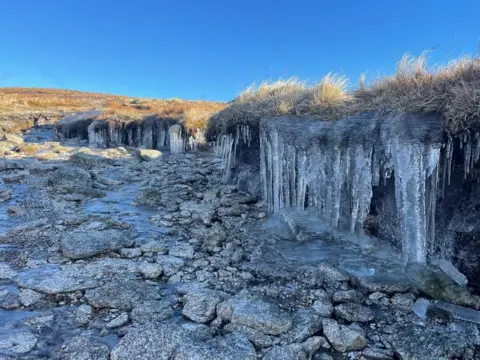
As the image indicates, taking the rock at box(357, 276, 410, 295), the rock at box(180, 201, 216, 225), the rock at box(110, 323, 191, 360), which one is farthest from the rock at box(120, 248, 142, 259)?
the rock at box(357, 276, 410, 295)

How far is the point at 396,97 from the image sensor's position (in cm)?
726

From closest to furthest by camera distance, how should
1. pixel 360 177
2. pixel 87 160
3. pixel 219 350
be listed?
Result: pixel 219 350 → pixel 360 177 → pixel 87 160

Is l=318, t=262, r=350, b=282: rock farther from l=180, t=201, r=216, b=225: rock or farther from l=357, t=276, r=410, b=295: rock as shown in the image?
l=180, t=201, r=216, b=225: rock

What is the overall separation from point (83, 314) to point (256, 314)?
2249 mm


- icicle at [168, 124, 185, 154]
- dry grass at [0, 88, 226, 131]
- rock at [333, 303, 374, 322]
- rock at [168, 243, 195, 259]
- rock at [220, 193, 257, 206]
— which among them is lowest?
rock at [333, 303, 374, 322]

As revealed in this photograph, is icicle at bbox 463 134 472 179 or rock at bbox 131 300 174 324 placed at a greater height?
icicle at bbox 463 134 472 179

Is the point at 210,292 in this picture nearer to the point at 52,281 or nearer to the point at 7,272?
the point at 52,281

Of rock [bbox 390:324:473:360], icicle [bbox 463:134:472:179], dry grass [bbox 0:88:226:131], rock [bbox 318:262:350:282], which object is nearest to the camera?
rock [bbox 390:324:473:360]

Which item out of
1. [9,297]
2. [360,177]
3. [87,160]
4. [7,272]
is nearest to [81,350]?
[9,297]

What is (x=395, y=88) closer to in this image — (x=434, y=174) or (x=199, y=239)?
(x=434, y=174)

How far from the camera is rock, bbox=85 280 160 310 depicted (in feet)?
18.2

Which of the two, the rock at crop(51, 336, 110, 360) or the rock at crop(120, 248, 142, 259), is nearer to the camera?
the rock at crop(51, 336, 110, 360)

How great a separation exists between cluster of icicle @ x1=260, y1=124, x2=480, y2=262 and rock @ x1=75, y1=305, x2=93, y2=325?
466 centimetres

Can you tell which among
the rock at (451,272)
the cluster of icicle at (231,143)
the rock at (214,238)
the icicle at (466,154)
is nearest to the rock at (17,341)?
the rock at (214,238)
